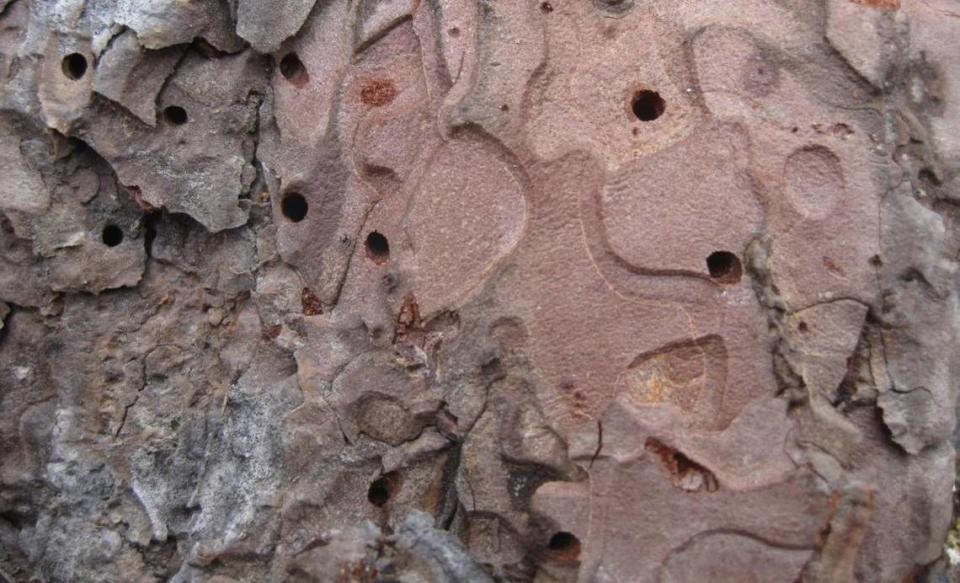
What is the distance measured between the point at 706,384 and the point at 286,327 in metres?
0.78

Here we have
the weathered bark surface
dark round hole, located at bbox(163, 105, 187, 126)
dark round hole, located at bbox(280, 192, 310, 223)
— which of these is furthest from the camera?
dark round hole, located at bbox(163, 105, 187, 126)

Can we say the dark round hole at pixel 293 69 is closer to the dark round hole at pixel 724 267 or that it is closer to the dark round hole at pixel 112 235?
the dark round hole at pixel 112 235

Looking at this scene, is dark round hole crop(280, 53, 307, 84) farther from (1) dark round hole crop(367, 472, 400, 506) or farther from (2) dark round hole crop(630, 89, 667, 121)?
(1) dark round hole crop(367, 472, 400, 506)

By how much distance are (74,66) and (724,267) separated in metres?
1.33

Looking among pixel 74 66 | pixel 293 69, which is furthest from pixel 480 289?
pixel 74 66

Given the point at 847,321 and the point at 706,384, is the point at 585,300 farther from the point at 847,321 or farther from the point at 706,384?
the point at 847,321

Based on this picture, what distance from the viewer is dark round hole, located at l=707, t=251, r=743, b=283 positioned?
1801 millimetres

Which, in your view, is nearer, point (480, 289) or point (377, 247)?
point (480, 289)

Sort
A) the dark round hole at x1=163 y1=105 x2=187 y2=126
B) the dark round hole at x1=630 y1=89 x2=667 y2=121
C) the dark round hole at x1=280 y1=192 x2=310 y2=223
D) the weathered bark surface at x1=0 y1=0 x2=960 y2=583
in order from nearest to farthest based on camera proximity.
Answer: the weathered bark surface at x1=0 y1=0 x2=960 y2=583
the dark round hole at x1=630 y1=89 x2=667 y2=121
the dark round hole at x1=280 y1=192 x2=310 y2=223
the dark round hole at x1=163 y1=105 x2=187 y2=126

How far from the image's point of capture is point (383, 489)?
1.96m

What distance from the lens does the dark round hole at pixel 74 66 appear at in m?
2.17

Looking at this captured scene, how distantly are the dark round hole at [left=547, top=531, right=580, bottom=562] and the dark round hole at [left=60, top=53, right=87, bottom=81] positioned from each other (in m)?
1.29

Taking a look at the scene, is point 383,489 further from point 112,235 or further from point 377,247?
point 112,235

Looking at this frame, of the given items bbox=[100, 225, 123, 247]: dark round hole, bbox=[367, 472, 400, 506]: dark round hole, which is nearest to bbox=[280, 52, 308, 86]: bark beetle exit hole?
bbox=[100, 225, 123, 247]: dark round hole
